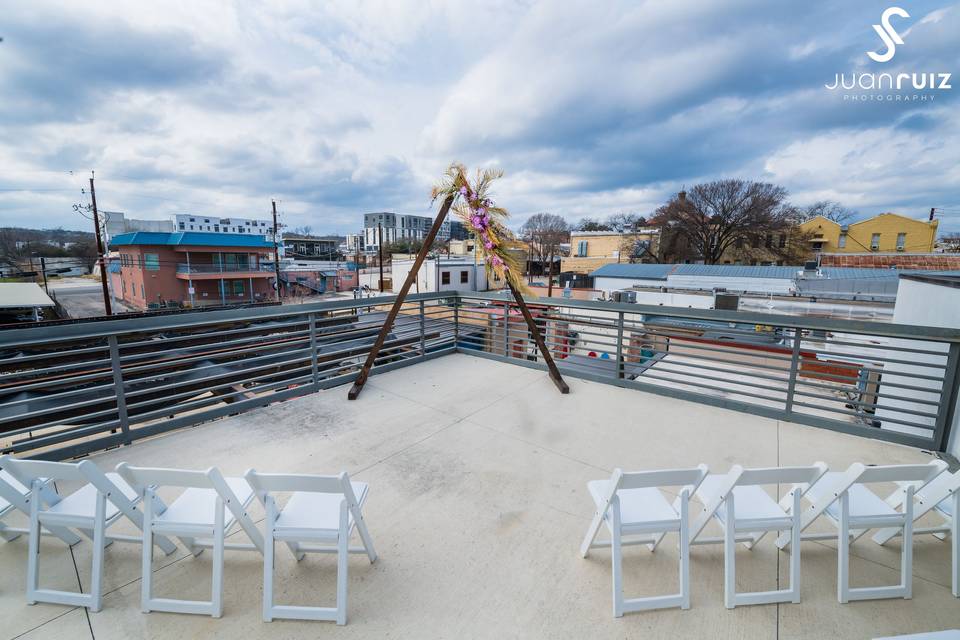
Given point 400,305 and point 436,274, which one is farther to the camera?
point 436,274

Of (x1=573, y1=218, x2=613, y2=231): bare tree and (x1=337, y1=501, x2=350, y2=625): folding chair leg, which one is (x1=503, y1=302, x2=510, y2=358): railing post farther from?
(x1=573, y1=218, x2=613, y2=231): bare tree

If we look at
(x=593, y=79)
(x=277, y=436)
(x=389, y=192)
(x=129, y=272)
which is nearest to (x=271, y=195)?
(x=389, y=192)

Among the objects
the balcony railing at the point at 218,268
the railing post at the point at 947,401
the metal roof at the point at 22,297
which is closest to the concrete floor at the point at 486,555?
the railing post at the point at 947,401

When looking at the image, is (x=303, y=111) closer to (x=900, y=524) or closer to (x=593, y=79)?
(x=593, y=79)

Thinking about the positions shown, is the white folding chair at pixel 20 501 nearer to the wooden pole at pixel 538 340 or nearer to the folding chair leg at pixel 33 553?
the folding chair leg at pixel 33 553

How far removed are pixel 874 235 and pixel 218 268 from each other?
50.1 metres

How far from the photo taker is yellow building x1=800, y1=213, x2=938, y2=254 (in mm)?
28719

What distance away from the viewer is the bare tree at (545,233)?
42281mm

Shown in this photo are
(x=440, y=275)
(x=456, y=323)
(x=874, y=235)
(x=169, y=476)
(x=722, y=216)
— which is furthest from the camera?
(x=874, y=235)

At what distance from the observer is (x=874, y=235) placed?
30.3 m

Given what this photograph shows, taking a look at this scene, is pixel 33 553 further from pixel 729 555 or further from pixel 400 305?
pixel 400 305

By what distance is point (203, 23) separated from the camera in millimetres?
4383

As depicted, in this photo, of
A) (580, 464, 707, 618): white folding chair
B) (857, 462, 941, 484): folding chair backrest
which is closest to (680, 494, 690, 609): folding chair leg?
(580, 464, 707, 618): white folding chair

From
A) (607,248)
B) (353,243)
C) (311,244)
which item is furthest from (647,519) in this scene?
(353,243)
